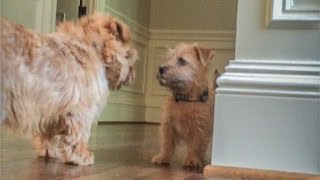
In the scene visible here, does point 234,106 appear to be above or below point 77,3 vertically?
below

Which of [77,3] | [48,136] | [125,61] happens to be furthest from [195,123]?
[77,3]

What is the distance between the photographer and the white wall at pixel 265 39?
1.62 m

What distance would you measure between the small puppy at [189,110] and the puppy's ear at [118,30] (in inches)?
11.1

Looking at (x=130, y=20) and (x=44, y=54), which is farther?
(x=130, y=20)

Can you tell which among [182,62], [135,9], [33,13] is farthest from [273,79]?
[135,9]

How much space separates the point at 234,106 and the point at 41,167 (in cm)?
56

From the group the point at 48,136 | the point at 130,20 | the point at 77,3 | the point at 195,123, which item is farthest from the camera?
the point at 130,20

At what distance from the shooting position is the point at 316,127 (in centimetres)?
157

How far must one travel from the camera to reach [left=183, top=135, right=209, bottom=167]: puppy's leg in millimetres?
1973

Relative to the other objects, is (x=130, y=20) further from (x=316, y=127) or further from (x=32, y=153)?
(x=316, y=127)

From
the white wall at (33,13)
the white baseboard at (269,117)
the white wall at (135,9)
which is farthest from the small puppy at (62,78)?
the white wall at (135,9)

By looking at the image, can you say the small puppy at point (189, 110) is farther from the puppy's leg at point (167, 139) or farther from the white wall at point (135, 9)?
the white wall at point (135, 9)

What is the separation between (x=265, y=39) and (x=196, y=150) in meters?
0.53

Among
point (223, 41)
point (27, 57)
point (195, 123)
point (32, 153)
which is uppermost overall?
point (223, 41)
